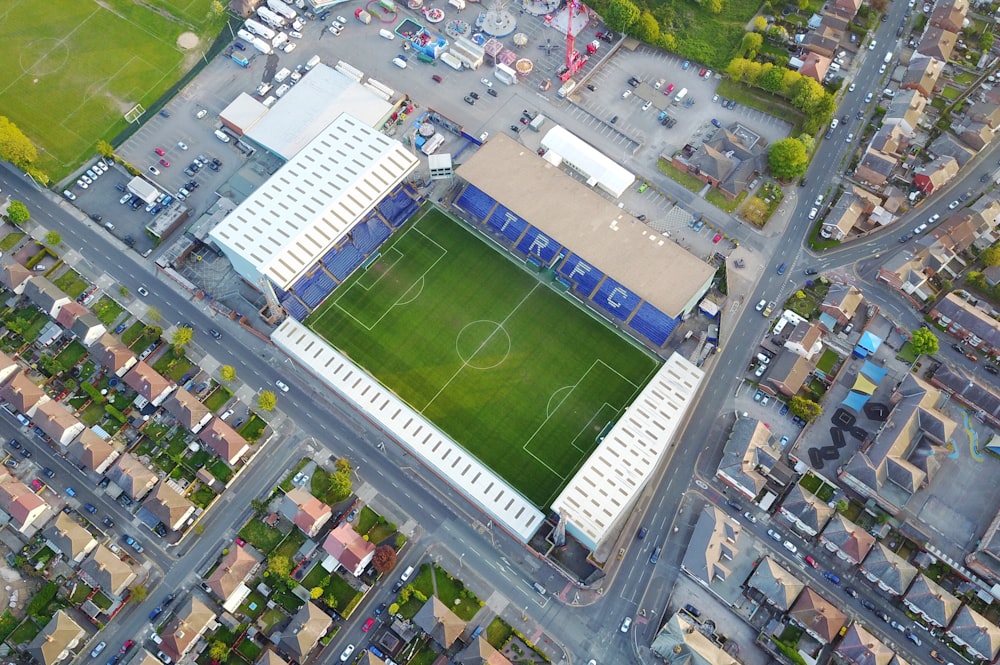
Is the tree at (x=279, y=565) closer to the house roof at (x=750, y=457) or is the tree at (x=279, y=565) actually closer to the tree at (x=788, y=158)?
the house roof at (x=750, y=457)

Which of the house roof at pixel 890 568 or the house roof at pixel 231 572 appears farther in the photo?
the house roof at pixel 231 572

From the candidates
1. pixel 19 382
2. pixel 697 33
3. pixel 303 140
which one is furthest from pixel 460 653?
pixel 697 33

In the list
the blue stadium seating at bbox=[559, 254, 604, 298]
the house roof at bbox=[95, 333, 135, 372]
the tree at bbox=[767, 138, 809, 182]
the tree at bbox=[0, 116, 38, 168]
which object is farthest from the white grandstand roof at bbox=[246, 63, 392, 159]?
the tree at bbox=[767, 138, 809, 182]

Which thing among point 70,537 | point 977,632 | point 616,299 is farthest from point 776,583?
point 70,537

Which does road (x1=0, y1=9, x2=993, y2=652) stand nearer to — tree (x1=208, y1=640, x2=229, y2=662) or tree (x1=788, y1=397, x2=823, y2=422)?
tree (x1=788, y1=397, x2=823, y2=422)

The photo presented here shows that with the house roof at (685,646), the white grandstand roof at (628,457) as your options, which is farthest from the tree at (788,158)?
the house roof at (685,646)

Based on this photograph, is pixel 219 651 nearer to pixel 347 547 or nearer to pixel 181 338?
pixel 347 547
